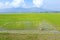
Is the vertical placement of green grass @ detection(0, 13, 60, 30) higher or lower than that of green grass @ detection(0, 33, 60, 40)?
higher

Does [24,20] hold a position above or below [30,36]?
above

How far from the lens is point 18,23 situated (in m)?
2.41

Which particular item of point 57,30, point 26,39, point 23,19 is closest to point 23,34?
point 26,39

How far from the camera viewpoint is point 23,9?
2.43 meters

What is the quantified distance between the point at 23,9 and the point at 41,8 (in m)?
0.31

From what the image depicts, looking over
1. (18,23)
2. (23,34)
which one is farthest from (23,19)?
(23,34)

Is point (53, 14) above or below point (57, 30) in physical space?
above

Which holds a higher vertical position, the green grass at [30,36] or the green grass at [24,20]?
the green grass at [24,20]

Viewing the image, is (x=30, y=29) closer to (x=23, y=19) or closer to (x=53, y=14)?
(x=23, y=19)

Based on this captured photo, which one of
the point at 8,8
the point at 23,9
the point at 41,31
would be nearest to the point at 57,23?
the point at 41,31

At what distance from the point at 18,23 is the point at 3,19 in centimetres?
26

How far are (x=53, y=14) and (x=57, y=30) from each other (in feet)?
0.90

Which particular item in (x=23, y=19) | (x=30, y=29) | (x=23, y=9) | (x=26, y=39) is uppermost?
(x=23, y=9)

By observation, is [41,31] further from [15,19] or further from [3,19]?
[3,19]
